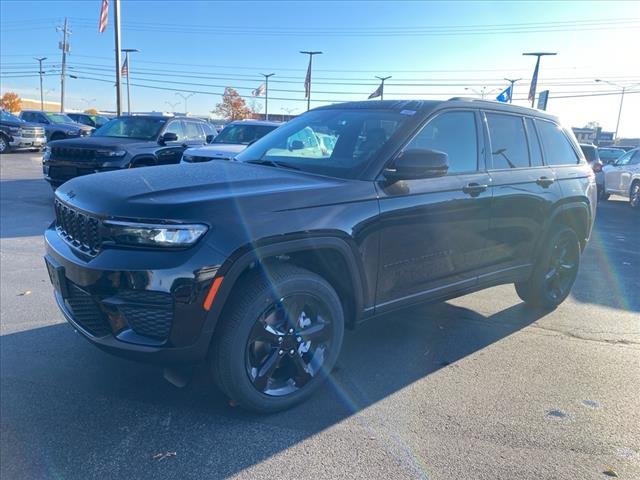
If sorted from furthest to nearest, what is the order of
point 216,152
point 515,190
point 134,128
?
point 134,128 → point 216,152 → point 515,190

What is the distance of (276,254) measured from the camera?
275 centimetres

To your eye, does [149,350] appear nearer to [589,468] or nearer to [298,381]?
[298,381]

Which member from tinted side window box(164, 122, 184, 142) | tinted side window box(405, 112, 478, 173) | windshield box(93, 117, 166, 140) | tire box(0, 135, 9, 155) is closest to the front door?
tinted side window box(405, 112, 478, 173)

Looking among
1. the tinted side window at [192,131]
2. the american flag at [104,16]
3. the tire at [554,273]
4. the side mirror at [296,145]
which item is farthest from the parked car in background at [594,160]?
the american flag at [104,16]

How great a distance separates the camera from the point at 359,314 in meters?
3.27

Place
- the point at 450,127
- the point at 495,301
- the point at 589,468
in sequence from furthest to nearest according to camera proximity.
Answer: the point at 495,301
the point at 450,127
the point at 589,468

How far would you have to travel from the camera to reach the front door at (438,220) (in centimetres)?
333

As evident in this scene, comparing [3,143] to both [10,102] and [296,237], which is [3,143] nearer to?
[296,237]

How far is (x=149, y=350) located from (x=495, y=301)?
3.91m

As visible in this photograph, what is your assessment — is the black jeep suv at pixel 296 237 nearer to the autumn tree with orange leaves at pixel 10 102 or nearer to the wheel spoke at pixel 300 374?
the wheel spoke at pixel 300 374

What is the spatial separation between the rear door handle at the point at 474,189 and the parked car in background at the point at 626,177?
41.4 ft

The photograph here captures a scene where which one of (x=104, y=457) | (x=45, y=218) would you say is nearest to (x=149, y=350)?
(x=104, y=457)

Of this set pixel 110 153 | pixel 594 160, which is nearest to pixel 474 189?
pixel 110 153

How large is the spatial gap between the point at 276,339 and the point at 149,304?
77 centimetres
